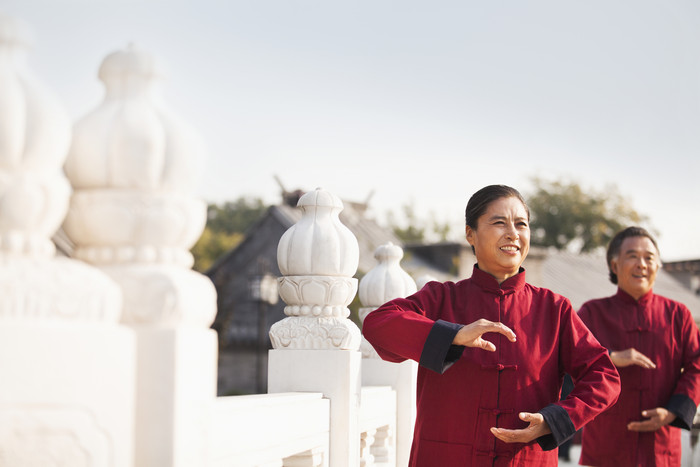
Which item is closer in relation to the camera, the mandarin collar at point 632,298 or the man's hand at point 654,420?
the man's hand at point 654,420

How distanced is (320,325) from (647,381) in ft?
6.09

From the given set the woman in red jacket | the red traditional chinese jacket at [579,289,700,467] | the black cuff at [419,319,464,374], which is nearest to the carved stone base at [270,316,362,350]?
the woman in red jacket

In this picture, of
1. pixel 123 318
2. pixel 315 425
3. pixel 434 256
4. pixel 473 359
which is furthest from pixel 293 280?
pixel 434 256

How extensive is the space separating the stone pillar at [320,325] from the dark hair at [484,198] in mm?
585

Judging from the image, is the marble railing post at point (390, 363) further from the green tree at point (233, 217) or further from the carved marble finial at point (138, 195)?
the green tree at point (233, 217)

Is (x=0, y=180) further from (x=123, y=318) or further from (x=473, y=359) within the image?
(x=473, y=359)

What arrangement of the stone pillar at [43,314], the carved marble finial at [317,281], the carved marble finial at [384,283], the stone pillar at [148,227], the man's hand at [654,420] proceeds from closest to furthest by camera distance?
the stone pillar at [43,314] → the stone pillar at [148,227] → the carved marble finial at [317,281] → the man's hand at [654,420] → the carved marble finial at [384,283]

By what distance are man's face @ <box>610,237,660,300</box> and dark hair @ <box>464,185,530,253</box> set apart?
1.66 metres

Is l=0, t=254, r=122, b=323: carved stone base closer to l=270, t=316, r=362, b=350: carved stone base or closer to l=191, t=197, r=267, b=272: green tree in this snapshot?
l=270, t=316, r=362, b=350: carved stone base

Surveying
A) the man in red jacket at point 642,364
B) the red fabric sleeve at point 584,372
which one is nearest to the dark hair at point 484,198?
the red fabric sleeve at point 584,372

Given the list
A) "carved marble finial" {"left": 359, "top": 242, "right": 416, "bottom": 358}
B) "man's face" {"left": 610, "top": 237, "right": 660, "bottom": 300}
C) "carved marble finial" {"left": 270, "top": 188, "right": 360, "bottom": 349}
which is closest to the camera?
"carved marble finial" {"left": 270, "top": 188, "right": 360, "bottom": 349}

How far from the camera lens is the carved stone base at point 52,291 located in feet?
4.70

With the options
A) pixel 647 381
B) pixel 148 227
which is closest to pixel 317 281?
pixel 148 227

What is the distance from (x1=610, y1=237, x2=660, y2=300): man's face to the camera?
413cm
